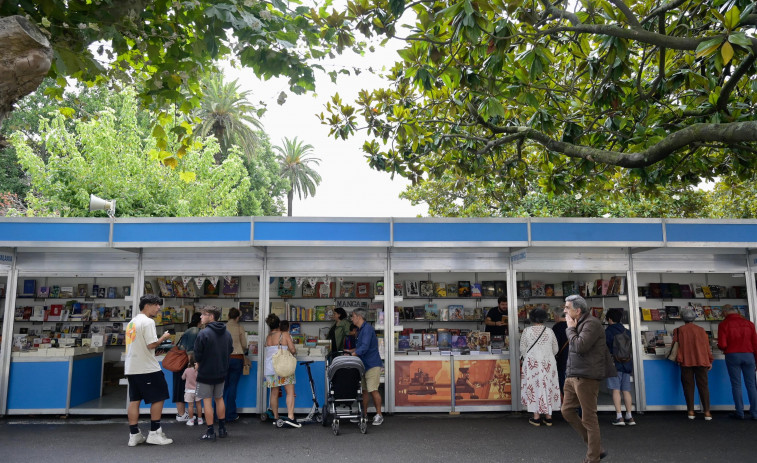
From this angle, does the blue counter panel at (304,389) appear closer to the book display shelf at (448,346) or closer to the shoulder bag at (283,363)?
the shoulder bag at (283,363)

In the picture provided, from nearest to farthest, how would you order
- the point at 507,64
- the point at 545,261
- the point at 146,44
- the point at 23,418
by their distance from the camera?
the point at 146,44, the point at 507,64, the point at 23,418, the point at 545,261

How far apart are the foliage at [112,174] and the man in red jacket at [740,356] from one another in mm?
14662

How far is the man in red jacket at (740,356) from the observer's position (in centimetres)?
726

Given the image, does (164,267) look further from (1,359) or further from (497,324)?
(497,324)

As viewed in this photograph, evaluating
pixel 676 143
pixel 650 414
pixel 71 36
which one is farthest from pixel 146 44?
pixel 650 414

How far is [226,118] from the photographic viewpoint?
2694 centimetres

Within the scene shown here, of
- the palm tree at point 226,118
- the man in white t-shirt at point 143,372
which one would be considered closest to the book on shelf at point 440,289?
the man in white t-shirt at point 143,372

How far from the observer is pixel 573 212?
19.1 meters

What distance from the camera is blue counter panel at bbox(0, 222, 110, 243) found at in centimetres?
718

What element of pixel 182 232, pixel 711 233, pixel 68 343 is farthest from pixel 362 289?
pixel 711 233

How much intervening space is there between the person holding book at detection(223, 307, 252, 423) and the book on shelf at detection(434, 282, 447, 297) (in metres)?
3.13

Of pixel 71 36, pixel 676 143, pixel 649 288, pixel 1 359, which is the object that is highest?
pixel 71 36

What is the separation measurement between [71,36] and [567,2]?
161 inches

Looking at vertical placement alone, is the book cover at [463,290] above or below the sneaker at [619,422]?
above
